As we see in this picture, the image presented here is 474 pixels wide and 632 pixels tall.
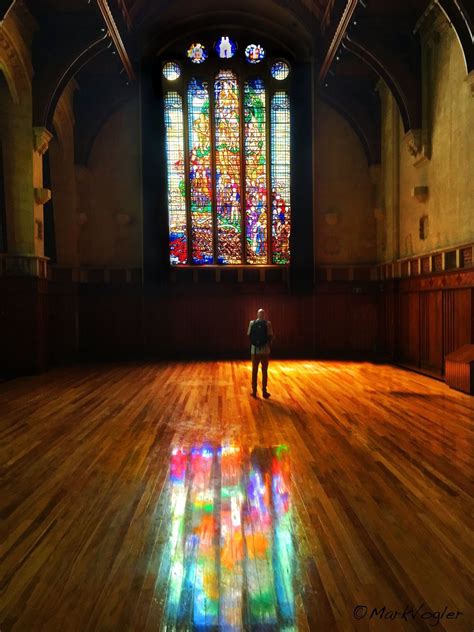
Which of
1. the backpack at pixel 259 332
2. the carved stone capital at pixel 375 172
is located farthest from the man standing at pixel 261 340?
the carved stone capital at pixel 375 172

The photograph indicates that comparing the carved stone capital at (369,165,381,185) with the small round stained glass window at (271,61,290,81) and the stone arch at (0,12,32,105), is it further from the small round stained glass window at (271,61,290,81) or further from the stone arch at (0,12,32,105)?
the stone arch at (0,12,32,105)

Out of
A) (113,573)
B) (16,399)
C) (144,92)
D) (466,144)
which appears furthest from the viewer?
(144,92)

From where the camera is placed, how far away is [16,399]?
7758 millimetres

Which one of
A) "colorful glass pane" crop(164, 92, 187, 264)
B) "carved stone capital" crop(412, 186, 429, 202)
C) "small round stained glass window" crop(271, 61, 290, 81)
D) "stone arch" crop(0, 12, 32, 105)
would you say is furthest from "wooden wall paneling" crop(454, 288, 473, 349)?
"stone arch" crop(0, 12, 32, 105)

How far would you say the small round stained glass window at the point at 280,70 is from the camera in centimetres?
1383

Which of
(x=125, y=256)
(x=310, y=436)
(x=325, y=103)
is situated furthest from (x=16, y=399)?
(x=325, y=103)

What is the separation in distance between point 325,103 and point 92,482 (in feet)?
41.6

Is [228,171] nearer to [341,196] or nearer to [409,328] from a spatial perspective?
[341,196]

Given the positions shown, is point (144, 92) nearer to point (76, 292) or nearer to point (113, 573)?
point (76, 292)

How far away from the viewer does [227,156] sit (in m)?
13.8

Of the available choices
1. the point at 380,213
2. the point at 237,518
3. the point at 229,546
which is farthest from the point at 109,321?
the point at 229,546

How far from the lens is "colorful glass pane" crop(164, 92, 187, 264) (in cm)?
1373

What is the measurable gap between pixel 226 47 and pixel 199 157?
321 centimetres

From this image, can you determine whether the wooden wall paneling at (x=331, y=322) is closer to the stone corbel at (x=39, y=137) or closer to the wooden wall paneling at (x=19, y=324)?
the wooden wall paneling at (x=19, y=324)
